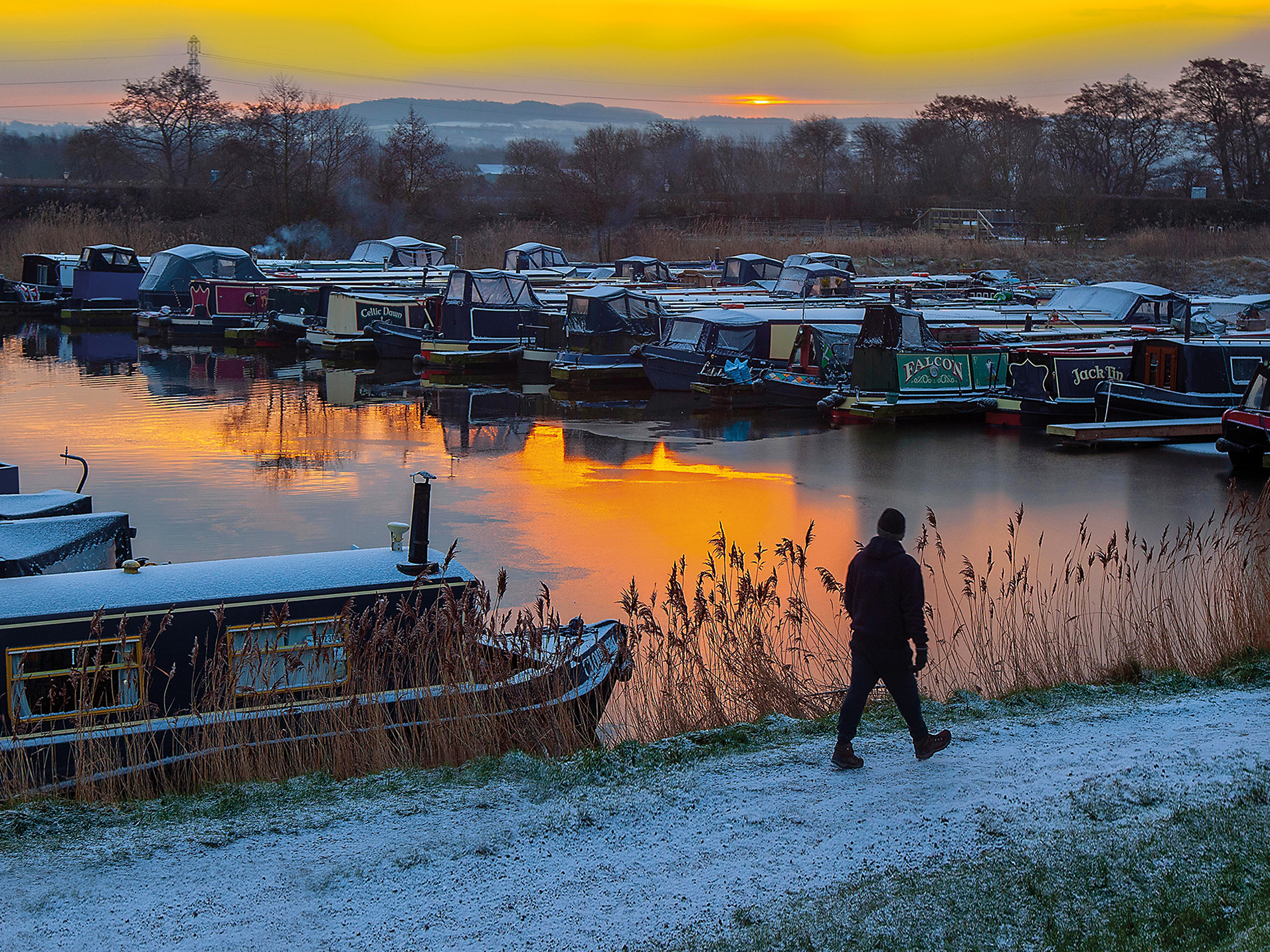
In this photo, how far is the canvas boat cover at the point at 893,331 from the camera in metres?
26.4

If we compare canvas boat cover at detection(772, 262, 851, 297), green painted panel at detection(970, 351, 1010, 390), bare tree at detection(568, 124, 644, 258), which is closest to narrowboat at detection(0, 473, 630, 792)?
green painted panel at detection(970, 351, 1010, 390)

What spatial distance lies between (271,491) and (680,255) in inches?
1640

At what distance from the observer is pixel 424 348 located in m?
33.2

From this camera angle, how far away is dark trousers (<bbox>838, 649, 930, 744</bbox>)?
6.25 metres

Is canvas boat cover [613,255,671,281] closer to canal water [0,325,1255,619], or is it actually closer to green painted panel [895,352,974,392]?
canal water [0,325,1255,619]

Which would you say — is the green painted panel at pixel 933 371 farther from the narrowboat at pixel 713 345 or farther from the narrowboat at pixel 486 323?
the narrowboat at pixel 486 323

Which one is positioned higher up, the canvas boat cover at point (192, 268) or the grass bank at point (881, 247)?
the grass bank at point (881, 247)

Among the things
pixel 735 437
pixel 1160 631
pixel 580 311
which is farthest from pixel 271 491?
pixel 580 311

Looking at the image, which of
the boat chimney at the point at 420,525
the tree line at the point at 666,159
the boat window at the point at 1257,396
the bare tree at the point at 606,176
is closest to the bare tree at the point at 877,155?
the tree line at the point at 666,159

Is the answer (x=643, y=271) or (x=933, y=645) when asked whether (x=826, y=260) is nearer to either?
(x=643, y=271)

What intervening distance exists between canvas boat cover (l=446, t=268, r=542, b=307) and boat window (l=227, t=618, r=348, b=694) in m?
27.7

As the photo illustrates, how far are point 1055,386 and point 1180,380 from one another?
260cm

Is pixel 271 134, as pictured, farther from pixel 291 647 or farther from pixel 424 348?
pixel 291 647

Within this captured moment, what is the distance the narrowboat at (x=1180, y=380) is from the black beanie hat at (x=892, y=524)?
772 inches
